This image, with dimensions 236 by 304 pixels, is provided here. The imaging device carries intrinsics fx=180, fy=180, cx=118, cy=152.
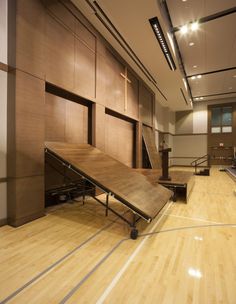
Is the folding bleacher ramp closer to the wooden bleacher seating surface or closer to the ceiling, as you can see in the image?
the wooden bleacher seating surface

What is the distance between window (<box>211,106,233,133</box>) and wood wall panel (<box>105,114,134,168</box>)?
8.97 meters

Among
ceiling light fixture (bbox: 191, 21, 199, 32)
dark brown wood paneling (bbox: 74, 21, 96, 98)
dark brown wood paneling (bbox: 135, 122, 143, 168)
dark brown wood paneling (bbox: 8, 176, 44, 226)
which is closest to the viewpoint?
dark brown wood paneling (bbox: 8, 176, 44, 226)

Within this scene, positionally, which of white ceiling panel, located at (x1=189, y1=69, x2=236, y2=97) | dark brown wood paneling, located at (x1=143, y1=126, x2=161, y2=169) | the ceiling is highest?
white ceiling panel, located at (x1=189, y1=69, x2=236, y2=97)

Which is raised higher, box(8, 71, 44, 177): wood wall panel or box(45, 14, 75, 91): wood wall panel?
box(45, 14, 75, 91): wood wall panel

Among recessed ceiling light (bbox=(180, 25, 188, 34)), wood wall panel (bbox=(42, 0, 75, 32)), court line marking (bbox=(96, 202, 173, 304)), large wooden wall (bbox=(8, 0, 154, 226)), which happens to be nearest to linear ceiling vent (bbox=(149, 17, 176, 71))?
recessed ceiling light (bbox=(180, 25, 188, 34))

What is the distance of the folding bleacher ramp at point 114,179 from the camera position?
241 cm

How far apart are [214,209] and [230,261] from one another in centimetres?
189

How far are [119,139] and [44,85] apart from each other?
11.5 ft

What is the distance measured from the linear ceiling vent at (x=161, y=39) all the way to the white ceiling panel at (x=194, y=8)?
0.78 metres

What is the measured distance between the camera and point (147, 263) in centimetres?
186

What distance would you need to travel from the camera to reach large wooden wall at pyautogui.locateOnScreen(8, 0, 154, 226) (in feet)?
8.95

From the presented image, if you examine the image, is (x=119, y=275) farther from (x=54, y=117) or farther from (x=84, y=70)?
(x=84, y=70)

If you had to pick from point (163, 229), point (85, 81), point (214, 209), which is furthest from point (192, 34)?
point (163, 229)

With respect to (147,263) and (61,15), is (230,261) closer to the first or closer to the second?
(147,263)
